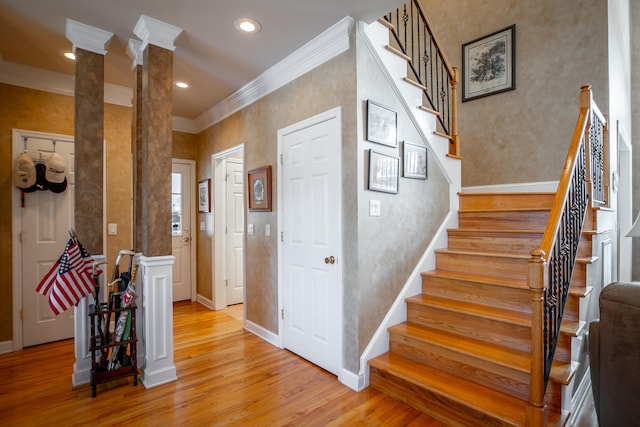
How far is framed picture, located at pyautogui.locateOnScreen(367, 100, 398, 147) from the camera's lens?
99.9 inches

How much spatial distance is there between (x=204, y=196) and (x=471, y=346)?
3.87 meters

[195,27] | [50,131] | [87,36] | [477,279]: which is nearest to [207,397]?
[477,279]

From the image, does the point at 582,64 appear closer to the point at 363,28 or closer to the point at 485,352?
the point at 363,28

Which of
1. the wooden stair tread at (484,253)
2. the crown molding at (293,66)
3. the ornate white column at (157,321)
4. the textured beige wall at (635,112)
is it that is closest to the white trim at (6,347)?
the ornate white column at (157,321)

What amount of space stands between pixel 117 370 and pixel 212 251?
2.21 metres

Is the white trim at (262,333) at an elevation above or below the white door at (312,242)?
below

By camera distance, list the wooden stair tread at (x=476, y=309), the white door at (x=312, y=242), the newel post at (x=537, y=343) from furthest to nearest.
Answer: the white door at (x=312, y=242) → the wooden stair tread at (x=476, y=309) → the newel post at (x=537, y=343)

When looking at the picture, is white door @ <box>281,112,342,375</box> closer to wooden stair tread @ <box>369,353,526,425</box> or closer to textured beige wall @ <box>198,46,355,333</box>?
textured beige wall @ <box>198,46,355,333</box>

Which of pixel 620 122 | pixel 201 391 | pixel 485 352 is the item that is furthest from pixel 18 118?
pixel 620 122

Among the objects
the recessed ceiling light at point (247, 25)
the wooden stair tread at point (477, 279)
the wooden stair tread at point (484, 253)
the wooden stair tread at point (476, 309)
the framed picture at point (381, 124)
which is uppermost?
the recessed ceiling light at point (247, 25)

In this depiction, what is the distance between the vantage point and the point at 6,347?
3.21m

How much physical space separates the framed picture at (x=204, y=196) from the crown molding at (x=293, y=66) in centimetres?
98

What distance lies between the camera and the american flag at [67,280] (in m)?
2.37

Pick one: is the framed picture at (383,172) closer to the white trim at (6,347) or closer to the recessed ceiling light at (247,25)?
the recessed ceiling light at (247,25)
